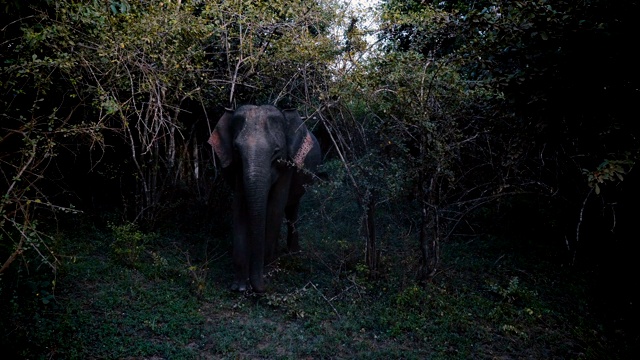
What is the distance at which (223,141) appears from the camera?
694 cm

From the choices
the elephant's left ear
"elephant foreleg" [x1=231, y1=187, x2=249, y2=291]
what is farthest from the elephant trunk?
the elephant's left ear

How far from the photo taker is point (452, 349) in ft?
17.1

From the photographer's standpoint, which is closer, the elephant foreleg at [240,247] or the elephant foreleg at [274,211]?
the elephant foreleg at [240,247]

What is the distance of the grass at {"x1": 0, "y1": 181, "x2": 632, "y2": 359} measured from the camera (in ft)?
16.3

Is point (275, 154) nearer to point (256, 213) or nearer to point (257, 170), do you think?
point (257, 170)

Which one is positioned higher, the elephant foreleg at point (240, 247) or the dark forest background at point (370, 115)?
the dark forest background at point (370, 115)

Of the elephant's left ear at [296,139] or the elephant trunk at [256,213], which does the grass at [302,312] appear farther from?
the elephant's left ear at [296,139]

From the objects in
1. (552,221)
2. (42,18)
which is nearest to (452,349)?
(552,221)

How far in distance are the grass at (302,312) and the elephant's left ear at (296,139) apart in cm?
155

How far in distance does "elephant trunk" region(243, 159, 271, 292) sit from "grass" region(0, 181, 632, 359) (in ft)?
1.01

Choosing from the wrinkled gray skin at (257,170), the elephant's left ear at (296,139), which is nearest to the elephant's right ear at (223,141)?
the wrinkled gray skin at (257,170)

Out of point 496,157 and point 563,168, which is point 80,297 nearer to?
point 496,157

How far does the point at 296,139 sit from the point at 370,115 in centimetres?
106

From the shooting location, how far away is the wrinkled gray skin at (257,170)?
628 centimetres
